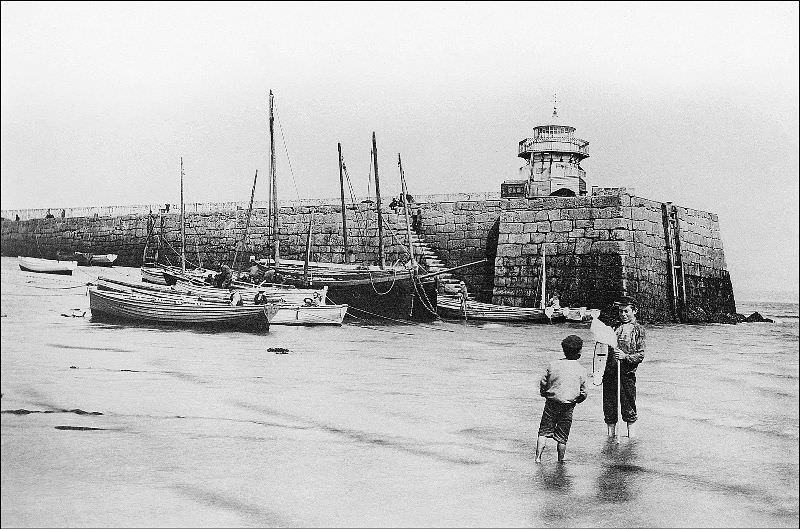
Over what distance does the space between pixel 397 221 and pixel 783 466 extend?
41.7 ft

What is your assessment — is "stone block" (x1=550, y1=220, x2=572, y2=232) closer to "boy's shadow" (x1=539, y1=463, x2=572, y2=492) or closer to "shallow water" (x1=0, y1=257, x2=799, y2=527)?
"shallow water" (x1=0, y1=257, x2=799, y2=527)

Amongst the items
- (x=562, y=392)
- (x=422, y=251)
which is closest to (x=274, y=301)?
(x=422, y=251)

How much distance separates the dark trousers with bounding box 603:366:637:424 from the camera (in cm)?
508

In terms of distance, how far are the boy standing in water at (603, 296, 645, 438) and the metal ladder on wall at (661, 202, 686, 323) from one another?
35.9 ft

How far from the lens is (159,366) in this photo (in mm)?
6859

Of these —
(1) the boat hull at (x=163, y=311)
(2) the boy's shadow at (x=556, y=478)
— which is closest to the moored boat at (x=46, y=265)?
(1) the boat hull at (x=163, y=311)

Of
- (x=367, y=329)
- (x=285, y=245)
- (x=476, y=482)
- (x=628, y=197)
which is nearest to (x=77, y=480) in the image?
(x=476, y=482)

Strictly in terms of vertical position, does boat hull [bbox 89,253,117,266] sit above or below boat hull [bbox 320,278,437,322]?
above

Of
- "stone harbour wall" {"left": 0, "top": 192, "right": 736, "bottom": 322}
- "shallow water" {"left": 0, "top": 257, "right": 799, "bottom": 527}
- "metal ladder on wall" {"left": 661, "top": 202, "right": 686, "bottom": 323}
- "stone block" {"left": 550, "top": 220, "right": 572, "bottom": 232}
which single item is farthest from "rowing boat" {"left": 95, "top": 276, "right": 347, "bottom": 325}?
"metal ladder on wall" {"left": 661, "top": 202, "right": 686, "bottom": 323}

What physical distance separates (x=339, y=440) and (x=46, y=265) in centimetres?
918

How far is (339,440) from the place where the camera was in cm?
502

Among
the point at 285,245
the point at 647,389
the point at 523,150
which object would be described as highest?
the point at 523,150

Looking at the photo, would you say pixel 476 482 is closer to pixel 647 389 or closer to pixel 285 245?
pixel 647 389

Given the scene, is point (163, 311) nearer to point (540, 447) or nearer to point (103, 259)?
point (540, 447)
